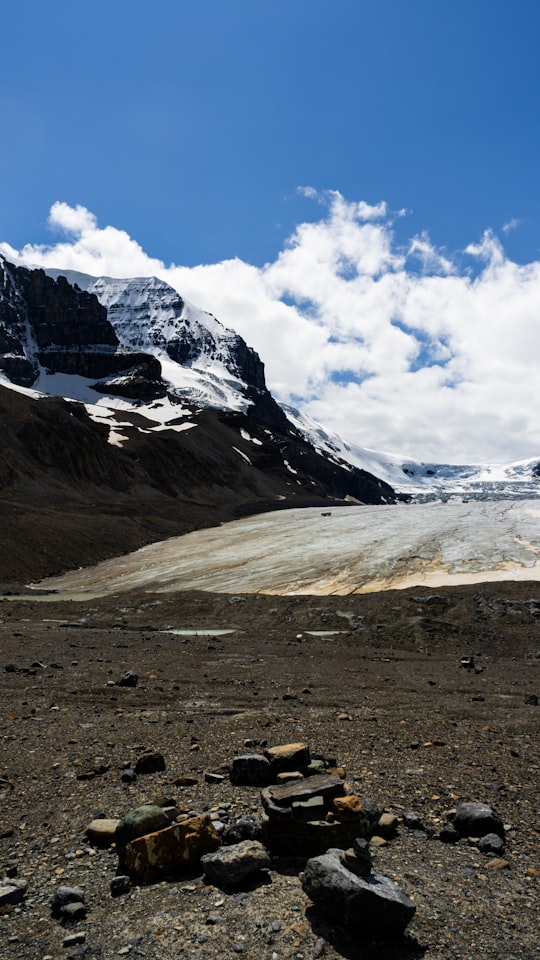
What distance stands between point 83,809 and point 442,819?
13.7ft

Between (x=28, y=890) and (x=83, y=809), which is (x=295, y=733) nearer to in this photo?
(x=83, y=809)

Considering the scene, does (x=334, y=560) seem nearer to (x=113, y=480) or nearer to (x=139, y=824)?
(x=139, y=824)

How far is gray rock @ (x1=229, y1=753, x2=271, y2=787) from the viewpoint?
24.7ft

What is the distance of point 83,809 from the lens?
701 cm

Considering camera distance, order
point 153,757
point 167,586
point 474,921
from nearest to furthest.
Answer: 1. point 474,921
2. point 153,757
3. point 167,586

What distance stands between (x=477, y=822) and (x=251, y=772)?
2712 millimetres

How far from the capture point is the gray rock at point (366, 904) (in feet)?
15.9

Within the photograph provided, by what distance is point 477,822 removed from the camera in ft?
21.8

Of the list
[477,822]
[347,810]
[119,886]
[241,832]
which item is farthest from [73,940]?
[477,822]

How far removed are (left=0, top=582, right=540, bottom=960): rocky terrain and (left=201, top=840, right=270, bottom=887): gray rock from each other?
0.08 m

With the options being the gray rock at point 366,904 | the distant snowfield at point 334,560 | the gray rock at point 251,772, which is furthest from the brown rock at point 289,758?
the distant snowfield at point 334,560

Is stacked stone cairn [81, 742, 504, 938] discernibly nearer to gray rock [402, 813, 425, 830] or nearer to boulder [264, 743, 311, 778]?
gray rock [402, 813, 425, 830]

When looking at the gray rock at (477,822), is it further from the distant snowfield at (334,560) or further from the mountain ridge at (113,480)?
the mountain ridge at (113,480)

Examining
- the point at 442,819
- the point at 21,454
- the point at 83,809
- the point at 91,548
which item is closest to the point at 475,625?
Answer: the point at 442,819
